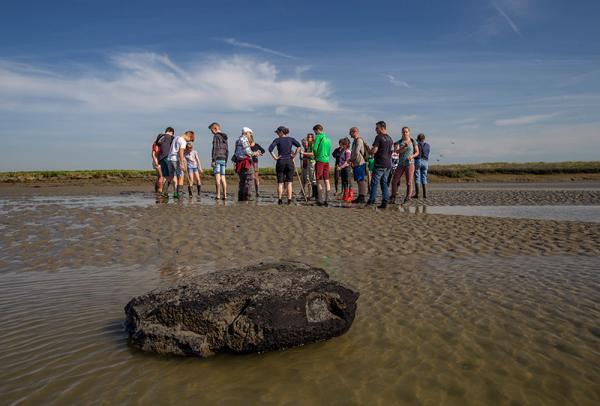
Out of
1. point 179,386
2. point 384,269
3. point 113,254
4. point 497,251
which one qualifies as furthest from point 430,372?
point 113,254

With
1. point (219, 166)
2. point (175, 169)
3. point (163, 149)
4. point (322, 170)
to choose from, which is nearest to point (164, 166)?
point (175, 169)

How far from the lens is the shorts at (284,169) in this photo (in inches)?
533

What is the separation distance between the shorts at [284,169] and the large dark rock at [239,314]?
9452 millimetres

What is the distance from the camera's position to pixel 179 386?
317 centimetres

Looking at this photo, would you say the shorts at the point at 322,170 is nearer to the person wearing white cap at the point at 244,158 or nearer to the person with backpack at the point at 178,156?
the person wearing white cap at the point at 244,158

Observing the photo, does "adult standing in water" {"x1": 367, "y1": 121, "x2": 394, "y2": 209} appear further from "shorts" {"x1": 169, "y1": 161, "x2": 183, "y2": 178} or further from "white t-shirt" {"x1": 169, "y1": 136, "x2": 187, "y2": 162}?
"shorts" {"x1": 169, "y1": 161, "x2": 183, "y2": 178}

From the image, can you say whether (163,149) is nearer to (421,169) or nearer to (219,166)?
(219,166)

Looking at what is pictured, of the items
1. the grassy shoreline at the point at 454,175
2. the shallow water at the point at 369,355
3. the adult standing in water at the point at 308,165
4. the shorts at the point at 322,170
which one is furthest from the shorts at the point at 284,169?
the grassy shoreline at the point at 454,175

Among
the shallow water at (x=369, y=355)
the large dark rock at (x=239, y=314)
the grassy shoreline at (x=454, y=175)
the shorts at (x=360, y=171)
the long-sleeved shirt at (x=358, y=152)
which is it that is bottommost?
the shallow water at (x=369, y=355)

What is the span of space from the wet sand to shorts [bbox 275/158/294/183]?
4042mm

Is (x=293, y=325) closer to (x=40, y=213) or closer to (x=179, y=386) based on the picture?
(x=179, y=386)

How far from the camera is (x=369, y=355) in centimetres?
364

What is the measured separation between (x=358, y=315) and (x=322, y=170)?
9700 millimetres

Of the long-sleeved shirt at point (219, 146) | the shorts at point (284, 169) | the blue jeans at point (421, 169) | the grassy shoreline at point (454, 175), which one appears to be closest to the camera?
the shorts at point (284, 169)
